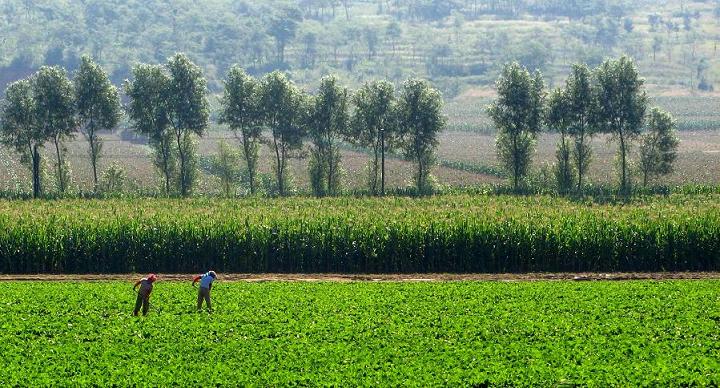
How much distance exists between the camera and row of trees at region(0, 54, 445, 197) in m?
111

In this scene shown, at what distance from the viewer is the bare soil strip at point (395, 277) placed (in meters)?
61.3

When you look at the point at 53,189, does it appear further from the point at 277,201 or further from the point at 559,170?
the point at 559,170

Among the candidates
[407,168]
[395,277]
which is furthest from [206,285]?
[407,168]

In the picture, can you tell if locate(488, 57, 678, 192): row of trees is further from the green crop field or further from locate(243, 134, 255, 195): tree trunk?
the green crop field

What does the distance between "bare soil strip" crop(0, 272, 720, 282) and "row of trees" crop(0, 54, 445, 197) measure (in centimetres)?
4504

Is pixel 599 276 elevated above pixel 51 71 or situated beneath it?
situated beneath

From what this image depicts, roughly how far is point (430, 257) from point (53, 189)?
69417 millimetres

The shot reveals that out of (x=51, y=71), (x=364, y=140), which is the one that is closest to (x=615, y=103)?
(x=364, y=140)

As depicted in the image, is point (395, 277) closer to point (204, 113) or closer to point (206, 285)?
point (206, 285)

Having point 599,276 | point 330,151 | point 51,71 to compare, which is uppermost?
point 51,71

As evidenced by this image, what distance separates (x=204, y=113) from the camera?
372 feet

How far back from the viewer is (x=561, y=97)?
11162 cm

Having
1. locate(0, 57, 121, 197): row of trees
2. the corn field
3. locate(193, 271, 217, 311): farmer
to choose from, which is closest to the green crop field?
locate(193, 271, 217, 311): farmer

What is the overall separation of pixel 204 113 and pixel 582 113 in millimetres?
41481
